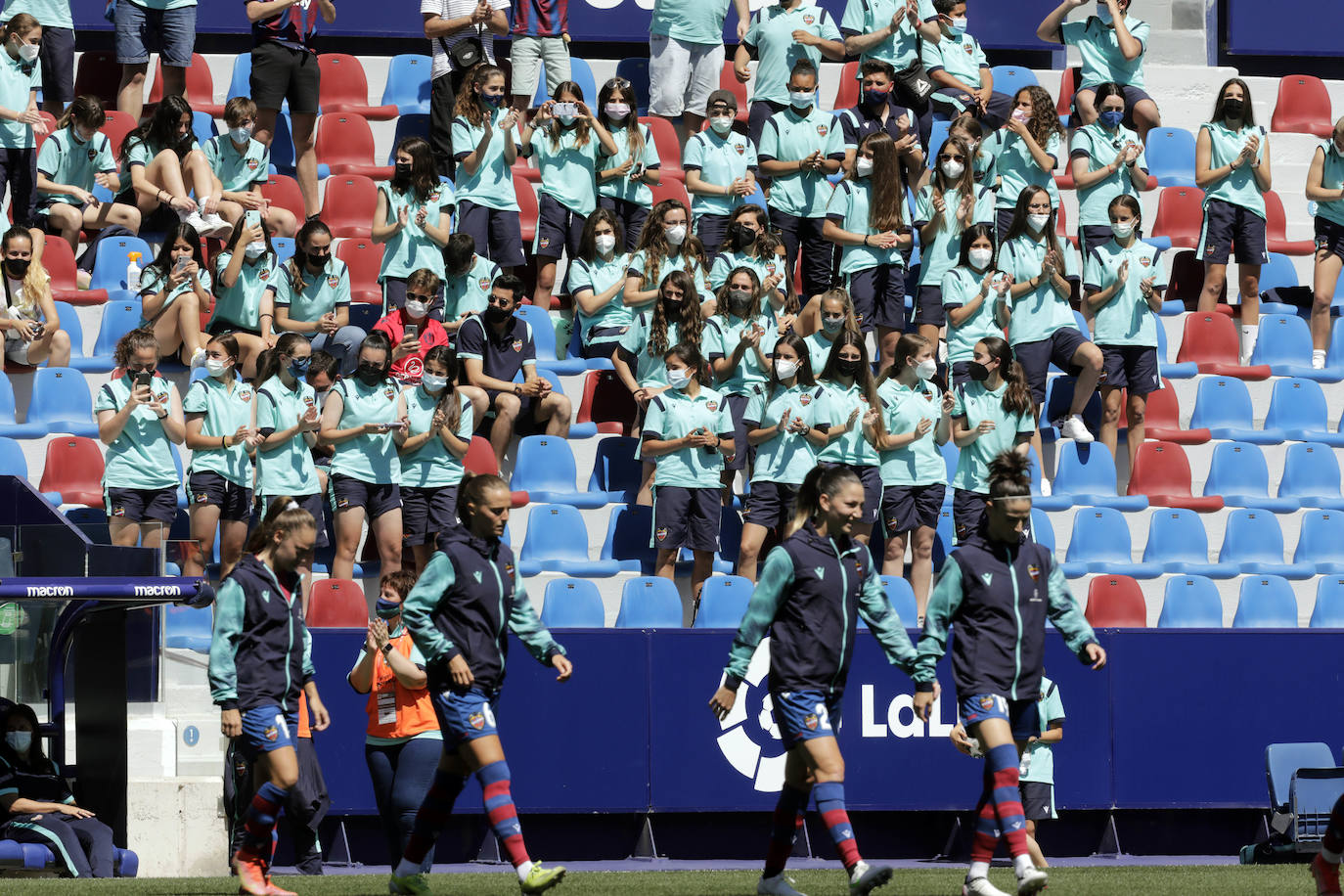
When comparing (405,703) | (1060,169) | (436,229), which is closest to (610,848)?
(405,703)

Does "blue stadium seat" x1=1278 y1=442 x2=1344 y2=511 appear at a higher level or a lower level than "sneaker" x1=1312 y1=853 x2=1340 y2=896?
lower

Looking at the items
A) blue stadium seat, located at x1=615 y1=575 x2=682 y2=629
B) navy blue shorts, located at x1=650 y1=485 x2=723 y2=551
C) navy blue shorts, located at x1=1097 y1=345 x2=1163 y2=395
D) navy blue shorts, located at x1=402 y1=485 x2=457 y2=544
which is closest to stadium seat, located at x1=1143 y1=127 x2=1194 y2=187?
navy blue shorts, located at x1=1097 y1=345 x2=1163 y2=395

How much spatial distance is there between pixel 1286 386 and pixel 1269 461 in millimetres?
695

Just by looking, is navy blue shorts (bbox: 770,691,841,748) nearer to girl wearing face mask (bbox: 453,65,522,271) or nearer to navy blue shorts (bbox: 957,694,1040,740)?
navy blue shorts (bbox: 957,694,1040,740)

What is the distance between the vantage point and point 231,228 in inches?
601

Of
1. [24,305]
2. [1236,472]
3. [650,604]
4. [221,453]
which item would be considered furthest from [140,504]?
[1236,472]

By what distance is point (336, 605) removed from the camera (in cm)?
1320

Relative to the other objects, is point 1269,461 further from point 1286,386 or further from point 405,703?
point 405,703

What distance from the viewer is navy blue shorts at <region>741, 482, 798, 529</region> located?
13.9m

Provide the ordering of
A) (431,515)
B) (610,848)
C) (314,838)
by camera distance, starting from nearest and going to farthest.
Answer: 1. (314,838)
2. (610,848)
3. (431,515)

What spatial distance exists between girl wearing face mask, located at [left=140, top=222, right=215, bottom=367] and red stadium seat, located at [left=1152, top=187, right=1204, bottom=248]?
28.6ft

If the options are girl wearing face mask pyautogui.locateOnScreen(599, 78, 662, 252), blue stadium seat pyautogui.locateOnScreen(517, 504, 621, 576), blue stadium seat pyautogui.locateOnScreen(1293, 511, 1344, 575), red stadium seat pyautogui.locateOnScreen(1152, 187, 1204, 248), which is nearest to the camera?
Result: blue stadium seat pyautogui.locateOnScreen(517, 504, 621, 576)

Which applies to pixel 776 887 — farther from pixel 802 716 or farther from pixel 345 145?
pixel 345 145

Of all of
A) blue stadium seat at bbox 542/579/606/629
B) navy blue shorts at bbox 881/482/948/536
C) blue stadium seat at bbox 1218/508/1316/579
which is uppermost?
navy blue shorts at bbox 881/482/948/536
